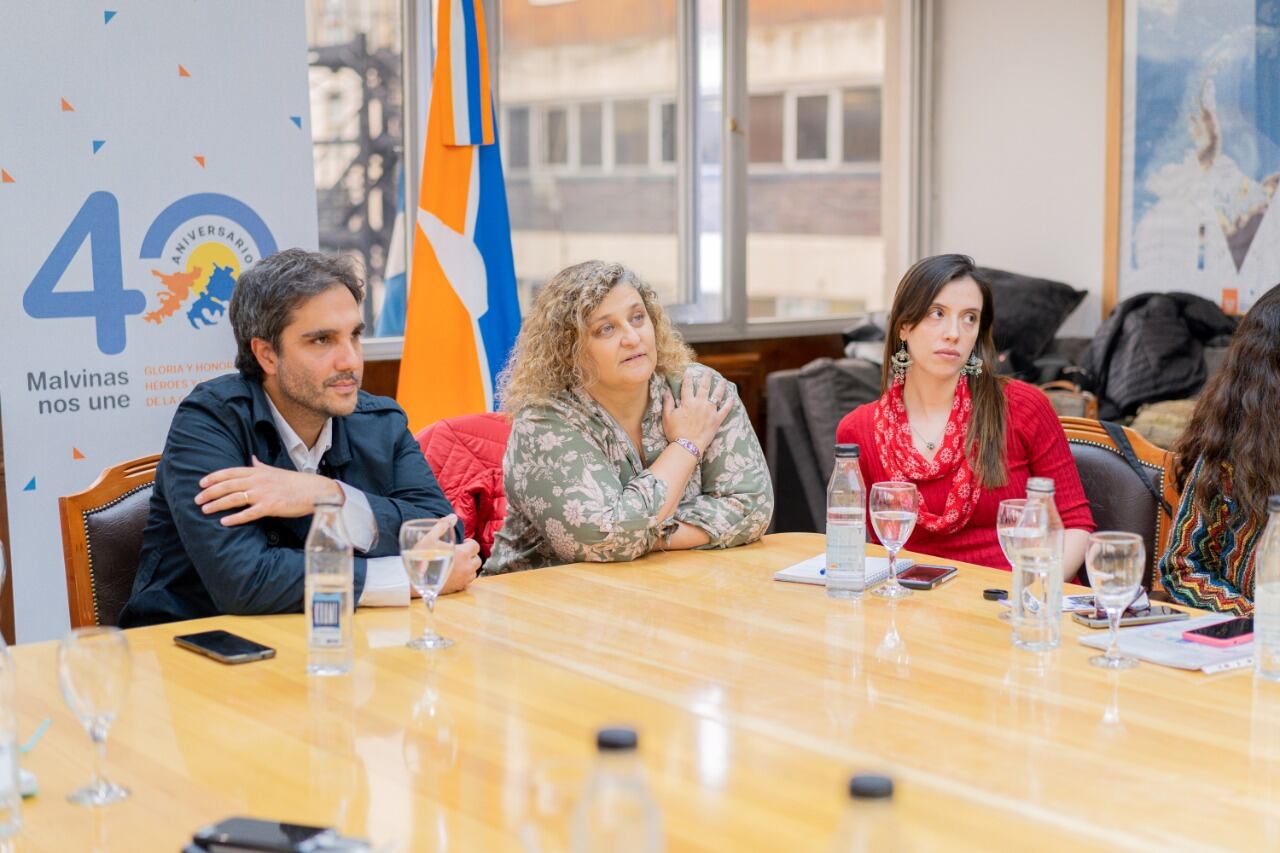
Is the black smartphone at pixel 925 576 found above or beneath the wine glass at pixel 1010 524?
beneath

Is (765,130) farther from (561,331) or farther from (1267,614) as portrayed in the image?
(1267,614)

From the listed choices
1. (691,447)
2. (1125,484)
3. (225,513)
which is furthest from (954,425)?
(225,513)

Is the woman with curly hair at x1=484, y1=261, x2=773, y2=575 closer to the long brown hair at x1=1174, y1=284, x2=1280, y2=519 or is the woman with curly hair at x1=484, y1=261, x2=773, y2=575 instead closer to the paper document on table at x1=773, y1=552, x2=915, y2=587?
the paper document on table at x1=773, y1=552, x2=915, y2=587

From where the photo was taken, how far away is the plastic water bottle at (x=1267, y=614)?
1829 millimetres

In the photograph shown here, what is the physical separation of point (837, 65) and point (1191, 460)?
3753 millimetres

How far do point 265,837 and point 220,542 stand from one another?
1.01 metres

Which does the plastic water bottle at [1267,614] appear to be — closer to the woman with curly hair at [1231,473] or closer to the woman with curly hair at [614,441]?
the woman with curly hair at [1231,473]

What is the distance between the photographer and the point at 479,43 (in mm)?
4148

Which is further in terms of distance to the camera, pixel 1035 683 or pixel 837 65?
pixel 837 65

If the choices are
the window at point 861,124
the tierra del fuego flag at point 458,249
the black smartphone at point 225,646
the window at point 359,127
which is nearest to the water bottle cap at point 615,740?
the black smartphone at point 225,646

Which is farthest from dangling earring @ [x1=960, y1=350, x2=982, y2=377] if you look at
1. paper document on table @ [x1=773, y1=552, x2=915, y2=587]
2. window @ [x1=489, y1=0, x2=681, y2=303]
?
window @ [x1=489, y1=0, x2=681, y2=303]

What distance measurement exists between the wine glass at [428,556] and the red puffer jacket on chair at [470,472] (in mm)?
1256

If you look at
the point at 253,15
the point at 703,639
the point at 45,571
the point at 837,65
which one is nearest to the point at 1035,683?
the point at 703,639

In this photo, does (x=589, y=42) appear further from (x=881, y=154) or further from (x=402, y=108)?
(x=881, y=154)
